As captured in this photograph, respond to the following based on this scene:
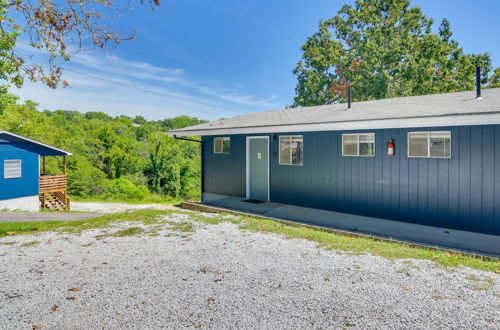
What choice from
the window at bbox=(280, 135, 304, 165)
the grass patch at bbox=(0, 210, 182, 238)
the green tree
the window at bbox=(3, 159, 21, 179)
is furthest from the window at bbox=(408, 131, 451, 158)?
the green tree

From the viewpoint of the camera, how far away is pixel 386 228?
6250 millimetres

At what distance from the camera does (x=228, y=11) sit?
61.5 ft

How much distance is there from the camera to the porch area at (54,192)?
16.9 m

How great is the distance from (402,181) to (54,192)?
1867cm

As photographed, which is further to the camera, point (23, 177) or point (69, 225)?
point (23, 177)

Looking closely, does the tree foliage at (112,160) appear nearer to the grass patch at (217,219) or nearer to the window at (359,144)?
the grass patch at (217,219)

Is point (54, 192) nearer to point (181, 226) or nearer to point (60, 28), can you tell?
point (181, 226)

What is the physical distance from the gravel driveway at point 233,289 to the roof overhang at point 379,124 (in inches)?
123

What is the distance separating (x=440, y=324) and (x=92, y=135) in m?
34.1

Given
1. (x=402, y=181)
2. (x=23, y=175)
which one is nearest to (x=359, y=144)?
(x=402, y=181)

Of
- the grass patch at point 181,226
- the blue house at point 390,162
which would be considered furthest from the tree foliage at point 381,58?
the grass patch at point 181,226

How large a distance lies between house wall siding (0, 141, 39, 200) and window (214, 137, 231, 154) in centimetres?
1162

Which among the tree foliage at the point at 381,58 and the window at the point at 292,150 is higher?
the tree foliage at the point at 381,58

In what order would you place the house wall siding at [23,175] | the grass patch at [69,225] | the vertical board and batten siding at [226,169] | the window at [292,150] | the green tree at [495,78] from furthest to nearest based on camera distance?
the green tree at [495,78]
the house wall siding at [23,175]
the vertical board and batten siding at [226,169]
the window at [292,150]
the grass patch at [69,225]
